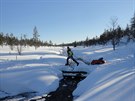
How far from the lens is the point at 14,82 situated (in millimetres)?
13664

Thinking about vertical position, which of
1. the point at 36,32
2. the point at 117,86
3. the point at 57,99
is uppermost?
the point at 36,32

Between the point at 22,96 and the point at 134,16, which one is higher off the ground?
the point at 134,16

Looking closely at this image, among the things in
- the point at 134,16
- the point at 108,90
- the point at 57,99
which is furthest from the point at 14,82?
the point at 134,16

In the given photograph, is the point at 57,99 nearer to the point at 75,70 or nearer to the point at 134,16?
the point at 75,70

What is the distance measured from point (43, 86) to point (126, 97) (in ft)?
19.3

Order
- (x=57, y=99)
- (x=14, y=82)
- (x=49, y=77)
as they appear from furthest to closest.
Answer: (x=49, y=77), (x=14, y=82), (x=57, y=99)

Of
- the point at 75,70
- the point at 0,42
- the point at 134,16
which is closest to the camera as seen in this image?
the point at 75,70

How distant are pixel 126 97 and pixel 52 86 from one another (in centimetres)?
603

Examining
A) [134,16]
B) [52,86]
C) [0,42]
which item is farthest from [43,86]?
[0,42]

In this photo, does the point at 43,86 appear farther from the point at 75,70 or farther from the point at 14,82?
the point at 75,70

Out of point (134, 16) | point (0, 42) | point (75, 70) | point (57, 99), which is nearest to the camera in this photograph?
point (57, 99)

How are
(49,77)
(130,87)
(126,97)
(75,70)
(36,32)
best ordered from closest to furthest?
(126,97) < (130,87) < (49,77) < (75,70) < (36,32)

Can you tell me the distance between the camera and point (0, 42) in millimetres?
78188

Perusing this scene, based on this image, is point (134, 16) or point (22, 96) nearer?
point (22, 96)
